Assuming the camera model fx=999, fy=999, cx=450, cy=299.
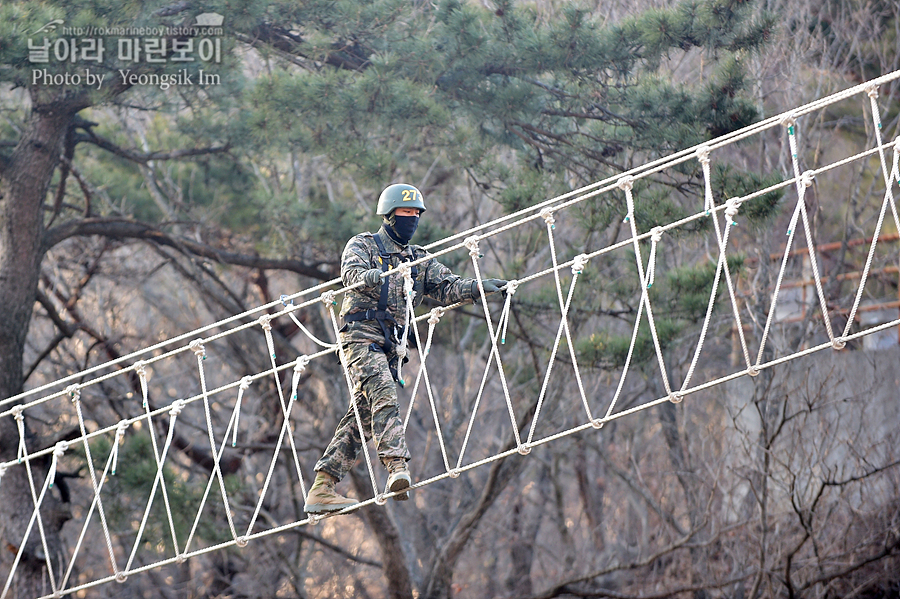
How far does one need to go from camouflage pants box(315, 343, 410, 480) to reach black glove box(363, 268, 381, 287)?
0.29 meters

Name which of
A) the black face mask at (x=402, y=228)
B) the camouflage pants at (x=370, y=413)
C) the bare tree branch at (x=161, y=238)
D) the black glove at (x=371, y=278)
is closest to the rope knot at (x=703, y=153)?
the black face mask at (x=402, y=228)

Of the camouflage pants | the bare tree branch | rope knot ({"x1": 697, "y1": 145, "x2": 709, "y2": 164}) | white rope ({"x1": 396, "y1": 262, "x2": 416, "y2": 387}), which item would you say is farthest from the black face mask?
the bare tree branch

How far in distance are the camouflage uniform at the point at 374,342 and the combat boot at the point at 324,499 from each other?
0.12 feet

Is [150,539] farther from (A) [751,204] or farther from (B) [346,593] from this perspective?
(B) [346,593]

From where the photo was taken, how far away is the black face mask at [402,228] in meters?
3.98

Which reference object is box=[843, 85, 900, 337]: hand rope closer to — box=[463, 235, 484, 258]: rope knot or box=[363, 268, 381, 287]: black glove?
box=[463, 235, 484, 258]: rope knot

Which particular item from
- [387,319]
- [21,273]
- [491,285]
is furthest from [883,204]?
[21,273]

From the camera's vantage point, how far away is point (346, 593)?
453 inches

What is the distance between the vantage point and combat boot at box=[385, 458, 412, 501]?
12.0 ft

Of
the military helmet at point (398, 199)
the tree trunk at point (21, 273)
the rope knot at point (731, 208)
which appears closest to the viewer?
the rope knot at point (731, 208)

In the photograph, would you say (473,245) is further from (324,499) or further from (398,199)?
(324,499)

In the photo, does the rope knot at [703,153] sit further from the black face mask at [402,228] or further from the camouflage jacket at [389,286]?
the black face mask at [402,228]

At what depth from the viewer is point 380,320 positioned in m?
3.96

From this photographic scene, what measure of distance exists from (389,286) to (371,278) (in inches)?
9.2
